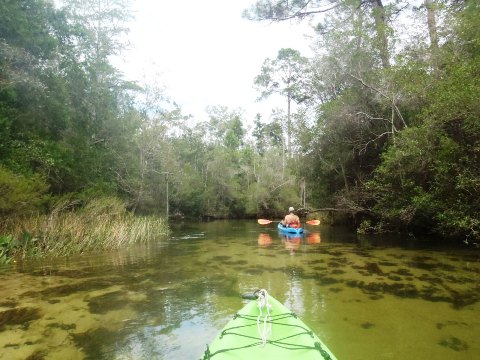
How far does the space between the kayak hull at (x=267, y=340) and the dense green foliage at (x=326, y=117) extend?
768cm

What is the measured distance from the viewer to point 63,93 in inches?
509

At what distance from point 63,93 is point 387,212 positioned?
473 inches

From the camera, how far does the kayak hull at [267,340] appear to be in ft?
9.60

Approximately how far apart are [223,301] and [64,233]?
6.83 m

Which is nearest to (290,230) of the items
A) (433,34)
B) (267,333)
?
(433,34)

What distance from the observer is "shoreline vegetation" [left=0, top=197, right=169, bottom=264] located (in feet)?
32.0

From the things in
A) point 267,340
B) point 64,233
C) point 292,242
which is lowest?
point 292,242

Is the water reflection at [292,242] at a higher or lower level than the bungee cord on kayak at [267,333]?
lower

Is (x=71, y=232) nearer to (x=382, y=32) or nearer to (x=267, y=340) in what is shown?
(x=267, y=340)

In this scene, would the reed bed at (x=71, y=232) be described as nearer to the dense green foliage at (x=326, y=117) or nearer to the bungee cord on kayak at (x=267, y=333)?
the dense green foliage at (x=326, y=117)

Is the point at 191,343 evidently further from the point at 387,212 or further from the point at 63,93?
the point at 63,93

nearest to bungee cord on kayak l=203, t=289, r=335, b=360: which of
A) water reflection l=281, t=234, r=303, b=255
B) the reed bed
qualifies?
water reflection l=281, t=234, r=303, b=255

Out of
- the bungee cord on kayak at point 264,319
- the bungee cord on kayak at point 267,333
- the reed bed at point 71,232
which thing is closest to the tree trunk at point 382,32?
the reed bed at point 71,232

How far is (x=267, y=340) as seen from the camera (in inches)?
125
